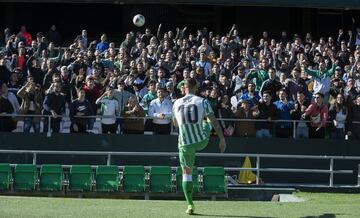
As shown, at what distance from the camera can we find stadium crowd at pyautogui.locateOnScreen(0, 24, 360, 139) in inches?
781

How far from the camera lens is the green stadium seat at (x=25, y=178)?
57.5 ft

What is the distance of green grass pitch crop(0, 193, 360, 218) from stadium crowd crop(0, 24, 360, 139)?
18.7ft

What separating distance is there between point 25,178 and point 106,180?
5.42 ft

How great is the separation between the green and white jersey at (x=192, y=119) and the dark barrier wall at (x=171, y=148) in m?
7.76

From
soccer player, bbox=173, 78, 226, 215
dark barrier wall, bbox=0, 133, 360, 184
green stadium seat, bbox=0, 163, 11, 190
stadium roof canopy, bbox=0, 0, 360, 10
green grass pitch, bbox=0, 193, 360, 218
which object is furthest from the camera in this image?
stadium roof canopy, bbox=0, 0, 360, 10

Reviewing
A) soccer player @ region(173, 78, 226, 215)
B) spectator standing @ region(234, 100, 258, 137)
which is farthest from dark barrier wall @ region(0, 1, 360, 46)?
soccer player @ region(173, 78, 226, 215)

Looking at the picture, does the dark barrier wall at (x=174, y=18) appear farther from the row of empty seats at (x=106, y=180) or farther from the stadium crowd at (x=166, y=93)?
the row of empty seats at (x=106, y=180)

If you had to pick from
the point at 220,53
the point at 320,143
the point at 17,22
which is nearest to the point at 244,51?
the point at 220,53

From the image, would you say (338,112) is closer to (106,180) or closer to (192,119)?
(106,180)

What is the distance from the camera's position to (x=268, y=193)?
58.7ft

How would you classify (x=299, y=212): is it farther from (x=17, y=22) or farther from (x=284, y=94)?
(x=17, y=22)

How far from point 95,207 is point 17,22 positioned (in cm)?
1914

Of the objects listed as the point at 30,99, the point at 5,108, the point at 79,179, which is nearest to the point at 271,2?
the point at 30,99

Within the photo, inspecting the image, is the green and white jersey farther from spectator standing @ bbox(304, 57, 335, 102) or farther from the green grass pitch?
spectator standing @ bbox(304, 57, 335, 102)
